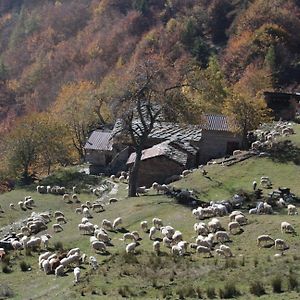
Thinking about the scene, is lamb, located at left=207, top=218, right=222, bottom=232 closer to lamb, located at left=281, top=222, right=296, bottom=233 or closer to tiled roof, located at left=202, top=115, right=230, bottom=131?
lamb, located at left=281, top=222, right=296, bottom=233

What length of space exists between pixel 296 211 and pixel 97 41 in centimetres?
15117

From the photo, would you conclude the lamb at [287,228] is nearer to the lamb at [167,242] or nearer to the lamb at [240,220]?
the lamb at [240,220]

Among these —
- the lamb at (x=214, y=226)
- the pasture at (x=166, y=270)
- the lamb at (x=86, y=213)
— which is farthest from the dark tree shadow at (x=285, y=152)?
the lamb at (x=214, y=226)

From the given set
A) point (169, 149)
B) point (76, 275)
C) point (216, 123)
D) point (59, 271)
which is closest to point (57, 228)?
point (59, 271)

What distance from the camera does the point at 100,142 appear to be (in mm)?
65000

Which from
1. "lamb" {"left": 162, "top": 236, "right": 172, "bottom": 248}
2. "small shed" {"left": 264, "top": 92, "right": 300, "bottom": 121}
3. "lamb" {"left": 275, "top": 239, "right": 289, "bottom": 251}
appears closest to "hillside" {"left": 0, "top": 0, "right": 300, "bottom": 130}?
"small shed" {"left": 264, "top": 92, "right": 300, "bottom": 121}

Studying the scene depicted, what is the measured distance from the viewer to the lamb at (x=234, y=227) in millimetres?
31172

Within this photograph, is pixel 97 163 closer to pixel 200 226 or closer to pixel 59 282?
pixel 200 226

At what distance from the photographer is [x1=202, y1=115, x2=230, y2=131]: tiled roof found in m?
60.8

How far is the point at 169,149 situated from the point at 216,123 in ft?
25.3

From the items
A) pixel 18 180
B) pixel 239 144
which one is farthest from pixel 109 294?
pixel 18 180

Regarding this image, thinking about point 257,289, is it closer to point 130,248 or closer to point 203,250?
point 203,250

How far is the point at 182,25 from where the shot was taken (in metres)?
151

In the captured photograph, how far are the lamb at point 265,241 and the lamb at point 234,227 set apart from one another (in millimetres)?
2482
